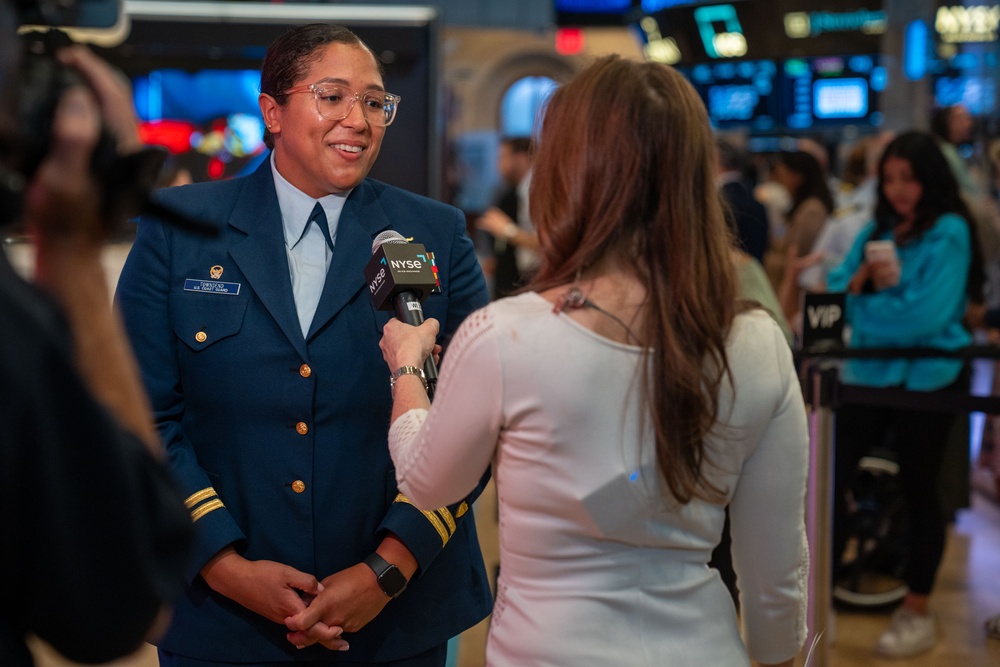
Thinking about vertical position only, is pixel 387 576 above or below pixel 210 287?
below

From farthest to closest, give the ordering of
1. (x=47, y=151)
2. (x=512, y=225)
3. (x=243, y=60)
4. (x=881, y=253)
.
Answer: (x=512, y=225), (x=243, y=60), (x=881, y=253), (x=47, y=151)

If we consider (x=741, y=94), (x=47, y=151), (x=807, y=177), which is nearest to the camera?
(x=47, y=151)

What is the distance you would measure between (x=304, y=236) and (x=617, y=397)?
796mm

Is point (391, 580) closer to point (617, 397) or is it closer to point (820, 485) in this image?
point (617, 397)

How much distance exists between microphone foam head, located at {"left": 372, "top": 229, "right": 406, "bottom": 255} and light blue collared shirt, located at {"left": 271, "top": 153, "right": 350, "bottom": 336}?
0.37 feet

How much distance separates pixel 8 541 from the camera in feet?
2.87

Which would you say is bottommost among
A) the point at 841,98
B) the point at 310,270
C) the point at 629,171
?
the point at 310,270

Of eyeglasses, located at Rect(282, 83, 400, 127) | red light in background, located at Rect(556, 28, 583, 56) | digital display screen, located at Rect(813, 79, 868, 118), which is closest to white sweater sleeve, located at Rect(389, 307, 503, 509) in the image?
eyeglasses, located at Rect(282, 83, 400, 127)

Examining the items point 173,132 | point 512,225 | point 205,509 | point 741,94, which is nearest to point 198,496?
point 205,509

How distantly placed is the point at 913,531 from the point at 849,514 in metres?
0.47

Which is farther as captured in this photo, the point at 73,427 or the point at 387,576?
the point at 387,576

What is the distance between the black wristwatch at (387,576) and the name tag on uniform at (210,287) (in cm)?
51

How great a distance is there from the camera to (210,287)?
1868mm

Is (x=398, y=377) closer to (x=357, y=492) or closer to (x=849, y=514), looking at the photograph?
(x=357, y=492)
